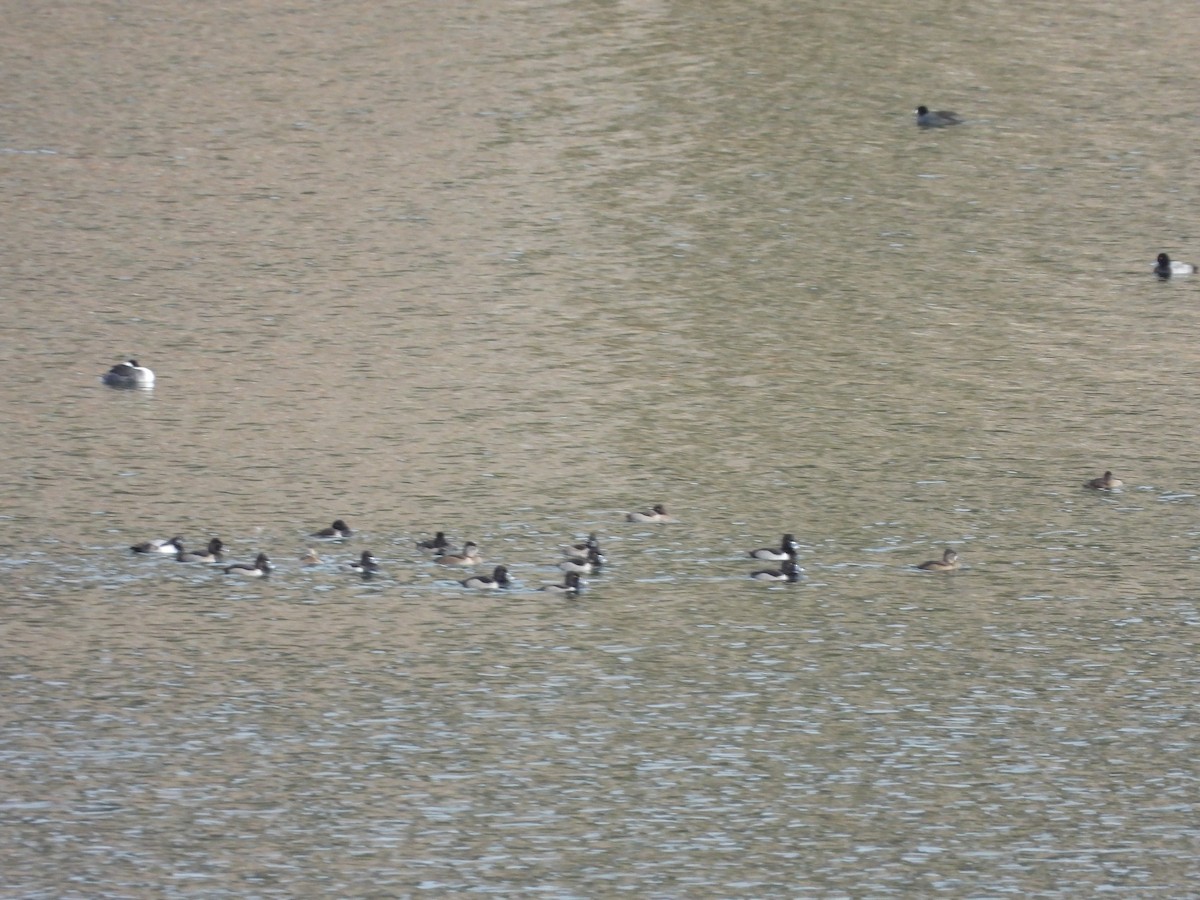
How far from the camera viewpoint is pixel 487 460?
21.8m

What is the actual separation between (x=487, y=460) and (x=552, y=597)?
3.88m

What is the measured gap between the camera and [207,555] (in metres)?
18.8

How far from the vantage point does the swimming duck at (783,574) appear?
60.5 feet

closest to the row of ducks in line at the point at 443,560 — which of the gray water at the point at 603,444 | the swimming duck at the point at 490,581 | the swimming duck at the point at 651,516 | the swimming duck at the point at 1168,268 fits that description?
the swimming duck at the point at 490,581

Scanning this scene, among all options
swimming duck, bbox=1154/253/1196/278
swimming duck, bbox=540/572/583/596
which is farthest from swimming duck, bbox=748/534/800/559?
swimming duck, bbox=1154/253/1196/278

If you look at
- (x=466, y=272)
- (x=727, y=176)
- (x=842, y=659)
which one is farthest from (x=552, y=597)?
(x=727, y=176)

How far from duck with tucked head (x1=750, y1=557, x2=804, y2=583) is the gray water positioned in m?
0.16

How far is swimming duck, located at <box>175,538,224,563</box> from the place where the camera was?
1875cm

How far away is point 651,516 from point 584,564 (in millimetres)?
1584

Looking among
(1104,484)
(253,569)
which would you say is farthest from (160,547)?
(1104,484)

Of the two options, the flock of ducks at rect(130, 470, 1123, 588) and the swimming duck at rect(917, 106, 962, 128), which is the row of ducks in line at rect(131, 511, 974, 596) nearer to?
the flock of ducks at rect(130, 470, 1123, 588)

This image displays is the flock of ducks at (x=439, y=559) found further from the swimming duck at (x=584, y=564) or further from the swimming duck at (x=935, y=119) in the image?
the swimming duck at (x=935, y=119)

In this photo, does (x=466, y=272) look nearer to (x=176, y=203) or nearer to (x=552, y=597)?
(x=176, y=203)

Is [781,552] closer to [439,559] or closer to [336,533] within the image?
[439,559]
